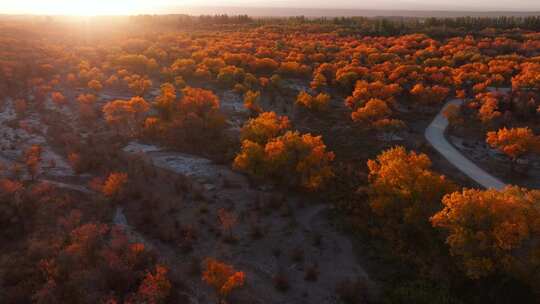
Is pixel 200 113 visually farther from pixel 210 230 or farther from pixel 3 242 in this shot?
pixel 3 242

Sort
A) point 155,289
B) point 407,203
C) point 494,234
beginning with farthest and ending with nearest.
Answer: point 407,203
point 494,234
point 155,289

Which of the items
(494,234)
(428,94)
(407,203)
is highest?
(428,94)

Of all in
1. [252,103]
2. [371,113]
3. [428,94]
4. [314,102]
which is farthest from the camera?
[428,94]

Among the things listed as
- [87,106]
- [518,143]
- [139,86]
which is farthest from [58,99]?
[518,143]

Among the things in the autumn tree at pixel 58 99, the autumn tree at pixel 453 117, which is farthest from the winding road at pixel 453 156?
the autumn tree at pixel 58 99

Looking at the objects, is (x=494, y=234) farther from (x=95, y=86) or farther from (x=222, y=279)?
(x=95, y=86)

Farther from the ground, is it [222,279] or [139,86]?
[139,86]

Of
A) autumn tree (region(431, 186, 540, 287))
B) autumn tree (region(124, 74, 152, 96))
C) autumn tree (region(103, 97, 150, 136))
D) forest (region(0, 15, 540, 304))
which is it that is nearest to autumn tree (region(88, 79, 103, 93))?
forest (region(0, 15, 540, 304))

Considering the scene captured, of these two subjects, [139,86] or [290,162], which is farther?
[139,86]
